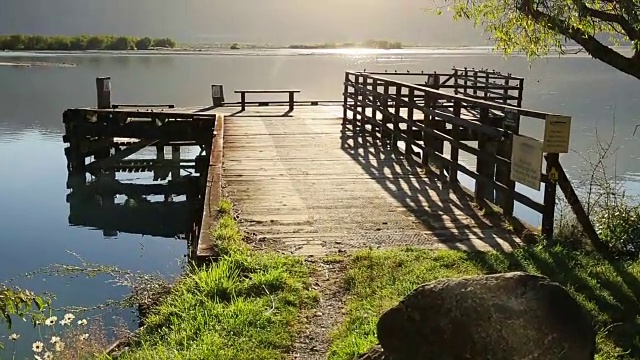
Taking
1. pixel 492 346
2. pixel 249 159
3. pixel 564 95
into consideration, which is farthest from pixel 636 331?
pixel 564 95

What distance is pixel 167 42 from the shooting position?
420ft

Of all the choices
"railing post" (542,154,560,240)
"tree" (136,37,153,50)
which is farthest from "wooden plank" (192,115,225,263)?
"tree" (136,37,153,50)

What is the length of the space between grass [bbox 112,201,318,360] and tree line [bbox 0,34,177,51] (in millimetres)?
99556

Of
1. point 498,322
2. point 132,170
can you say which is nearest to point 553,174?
point 498,322

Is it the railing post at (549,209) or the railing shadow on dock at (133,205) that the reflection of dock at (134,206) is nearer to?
the railing shadow on dock at (133,205)

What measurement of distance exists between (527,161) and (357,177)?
3.86 metres

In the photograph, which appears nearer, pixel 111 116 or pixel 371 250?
pixel 371 250

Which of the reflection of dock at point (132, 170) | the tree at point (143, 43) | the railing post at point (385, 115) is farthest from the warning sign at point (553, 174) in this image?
the tree at point (143, 43)

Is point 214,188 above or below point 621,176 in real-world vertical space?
above

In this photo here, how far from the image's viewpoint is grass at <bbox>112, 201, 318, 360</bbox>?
4832mm

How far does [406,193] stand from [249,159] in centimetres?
337

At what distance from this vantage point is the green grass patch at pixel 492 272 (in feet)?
15.6

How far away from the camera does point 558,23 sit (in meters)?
7.24

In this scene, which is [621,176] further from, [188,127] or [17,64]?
[17,64]
